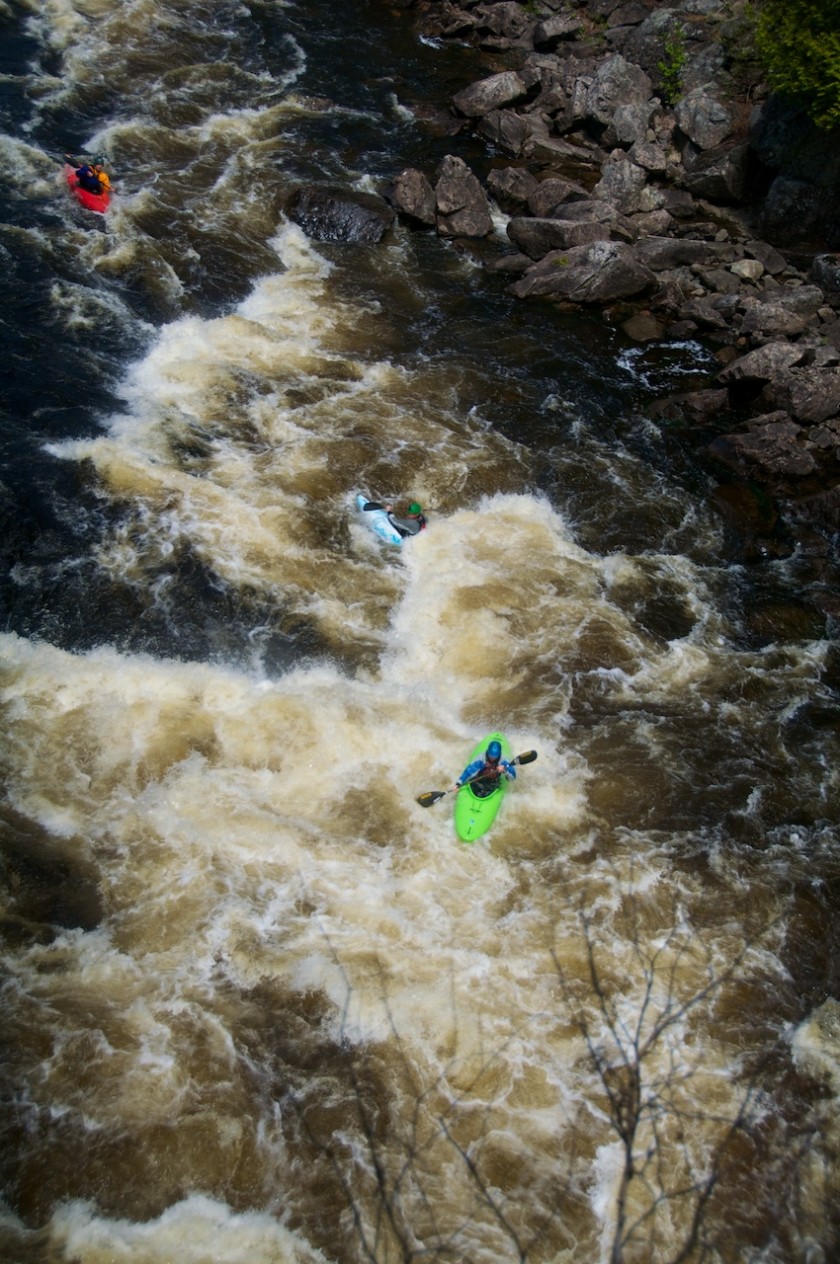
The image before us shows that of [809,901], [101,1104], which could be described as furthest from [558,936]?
[101,1104]

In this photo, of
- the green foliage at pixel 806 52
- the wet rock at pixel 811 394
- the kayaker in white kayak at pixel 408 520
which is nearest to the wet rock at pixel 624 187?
the green foliage at pixel 806 52

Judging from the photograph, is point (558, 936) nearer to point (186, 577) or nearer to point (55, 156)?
point (186, 577)

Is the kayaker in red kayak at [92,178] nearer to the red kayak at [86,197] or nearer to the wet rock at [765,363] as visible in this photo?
the red kayak at [86,197]

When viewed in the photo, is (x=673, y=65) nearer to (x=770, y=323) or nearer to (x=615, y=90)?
(x=615, y=90)

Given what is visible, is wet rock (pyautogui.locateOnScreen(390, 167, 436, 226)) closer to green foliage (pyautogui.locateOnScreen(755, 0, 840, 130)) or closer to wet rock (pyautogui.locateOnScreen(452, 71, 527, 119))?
wet rock (pyautogui.locateOnScreen(452, 71, 527, 119))

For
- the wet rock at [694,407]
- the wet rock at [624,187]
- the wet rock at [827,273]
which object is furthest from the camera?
the wet rock at [624,187]

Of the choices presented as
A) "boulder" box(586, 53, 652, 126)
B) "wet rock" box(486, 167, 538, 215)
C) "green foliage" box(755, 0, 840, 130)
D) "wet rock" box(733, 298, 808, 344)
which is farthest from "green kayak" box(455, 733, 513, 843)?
"boulder" box(586, 53, 652, 126)
